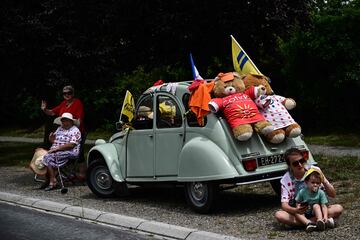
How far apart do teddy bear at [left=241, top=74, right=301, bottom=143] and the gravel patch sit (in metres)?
1.04

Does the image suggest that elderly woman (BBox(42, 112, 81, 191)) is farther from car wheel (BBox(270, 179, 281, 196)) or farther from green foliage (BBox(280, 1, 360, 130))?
green foliage (BBox(280, 1, 360, 130))

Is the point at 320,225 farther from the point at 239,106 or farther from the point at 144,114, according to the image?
the point at 144,114

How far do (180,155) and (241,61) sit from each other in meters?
1.74

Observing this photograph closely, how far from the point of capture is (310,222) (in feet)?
22.6

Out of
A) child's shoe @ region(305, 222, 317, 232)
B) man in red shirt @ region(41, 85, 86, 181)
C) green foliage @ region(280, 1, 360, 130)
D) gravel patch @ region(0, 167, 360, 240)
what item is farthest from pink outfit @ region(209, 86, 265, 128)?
green foliage @ region(280, 1, 360, 130)

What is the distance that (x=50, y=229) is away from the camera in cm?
807

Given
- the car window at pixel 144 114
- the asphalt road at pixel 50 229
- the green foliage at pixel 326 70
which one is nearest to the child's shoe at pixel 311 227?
the asphalt road at pixel 50 229

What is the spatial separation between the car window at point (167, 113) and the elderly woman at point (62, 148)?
2.84 metres

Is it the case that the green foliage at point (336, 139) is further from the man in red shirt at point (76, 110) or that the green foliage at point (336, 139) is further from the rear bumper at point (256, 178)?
the rear bumper at point (256, 178)

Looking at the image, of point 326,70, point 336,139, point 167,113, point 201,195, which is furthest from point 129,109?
point 326,70

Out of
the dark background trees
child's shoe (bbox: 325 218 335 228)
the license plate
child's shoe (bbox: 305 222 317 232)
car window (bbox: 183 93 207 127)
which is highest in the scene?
the dark background trees

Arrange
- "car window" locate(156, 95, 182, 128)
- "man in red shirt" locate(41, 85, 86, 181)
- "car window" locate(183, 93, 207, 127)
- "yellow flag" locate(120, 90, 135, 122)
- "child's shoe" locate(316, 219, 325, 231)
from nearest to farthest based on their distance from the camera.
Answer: "child's shoe" locate(316, 219, 325, 231) < "car window" locate(183, 93, 207, 127) < "car window" locate(156, 95, 182, 128) < "yellow flag" locate(120, 90, 135, 122) < "man in red shirt" locate(41, 85, 86, 181)

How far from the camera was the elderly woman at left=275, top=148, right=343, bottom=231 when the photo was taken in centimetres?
702

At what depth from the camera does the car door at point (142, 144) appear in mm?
9453
